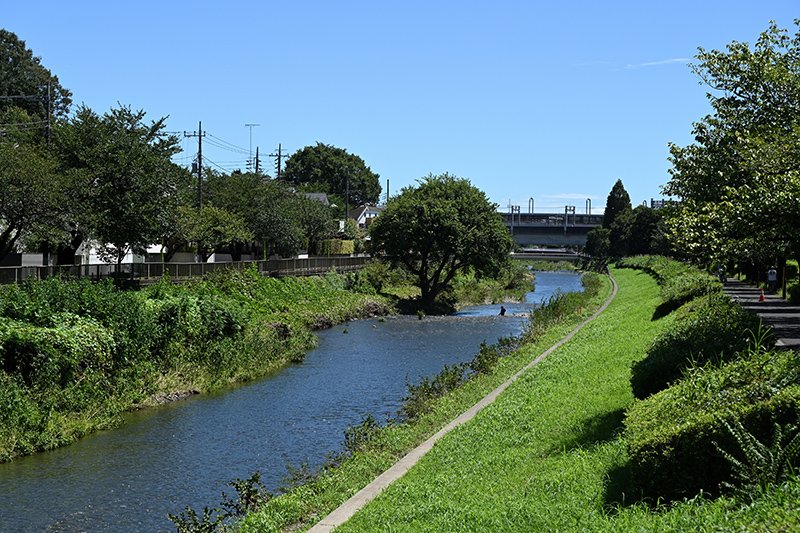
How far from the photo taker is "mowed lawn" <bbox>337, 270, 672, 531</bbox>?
995 centimetres

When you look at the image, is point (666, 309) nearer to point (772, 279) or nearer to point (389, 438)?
point (772, 279)

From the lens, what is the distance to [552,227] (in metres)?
177

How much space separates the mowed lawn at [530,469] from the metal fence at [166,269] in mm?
19824

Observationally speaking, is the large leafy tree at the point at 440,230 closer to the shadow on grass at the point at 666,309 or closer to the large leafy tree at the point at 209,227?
the large leafy tree at the point at 209,227

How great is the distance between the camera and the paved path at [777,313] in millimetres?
22547

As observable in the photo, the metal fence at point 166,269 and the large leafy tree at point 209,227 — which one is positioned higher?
the large leafy tree at point 209,227

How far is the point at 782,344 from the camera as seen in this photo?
2069 cm

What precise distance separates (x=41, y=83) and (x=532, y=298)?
5598 cm

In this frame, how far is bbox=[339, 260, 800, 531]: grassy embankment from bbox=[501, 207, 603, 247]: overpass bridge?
15872 cm

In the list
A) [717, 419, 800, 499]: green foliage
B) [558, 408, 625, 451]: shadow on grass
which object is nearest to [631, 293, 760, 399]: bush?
[558, 408, 625, 451]: shadow on grass

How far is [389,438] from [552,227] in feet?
530

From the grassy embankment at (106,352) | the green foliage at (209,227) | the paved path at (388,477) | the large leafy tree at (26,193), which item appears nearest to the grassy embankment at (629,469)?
the paved path at (388,477)

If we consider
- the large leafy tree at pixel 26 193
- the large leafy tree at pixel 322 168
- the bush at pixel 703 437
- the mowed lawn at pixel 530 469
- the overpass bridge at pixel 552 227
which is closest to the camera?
the bush at pixel 703 437

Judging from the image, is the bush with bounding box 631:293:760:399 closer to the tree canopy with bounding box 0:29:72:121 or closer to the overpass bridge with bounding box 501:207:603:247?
the tree canopy with bounding box 0:29:72:121
